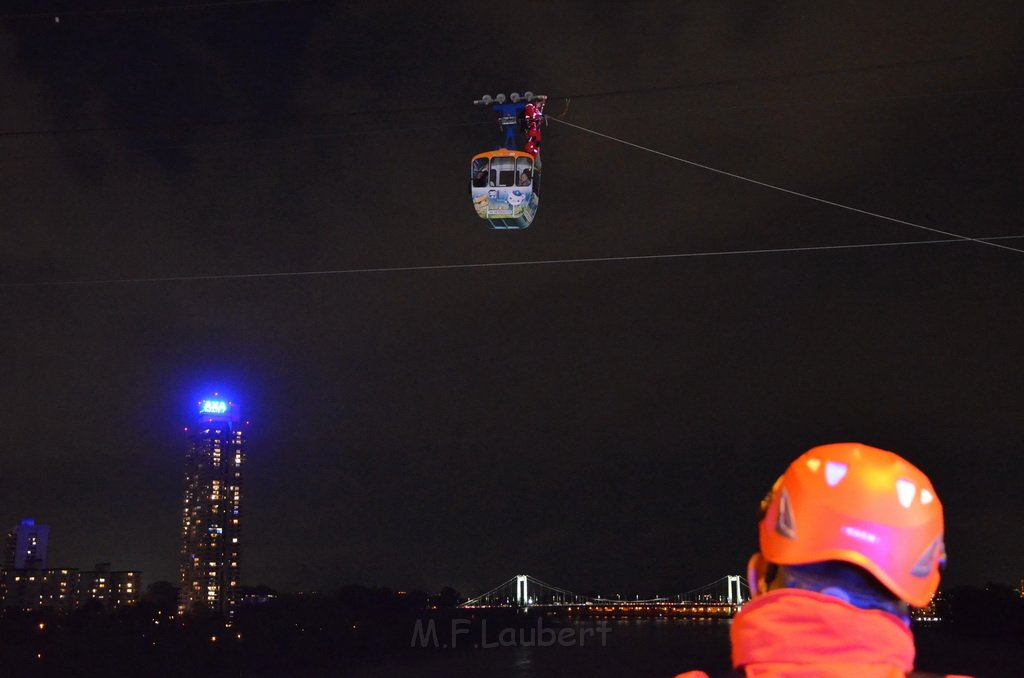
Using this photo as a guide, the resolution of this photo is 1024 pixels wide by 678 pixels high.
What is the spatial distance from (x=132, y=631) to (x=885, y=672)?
392 ft

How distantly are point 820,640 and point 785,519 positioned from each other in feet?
0.90

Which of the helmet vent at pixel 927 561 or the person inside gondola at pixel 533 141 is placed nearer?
the helmet vent at pixel 927 561

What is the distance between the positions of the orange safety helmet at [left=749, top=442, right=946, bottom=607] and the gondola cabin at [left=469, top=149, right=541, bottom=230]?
49.0ft

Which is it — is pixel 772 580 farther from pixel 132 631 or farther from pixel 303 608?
pixel 303 608

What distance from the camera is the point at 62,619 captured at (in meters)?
112

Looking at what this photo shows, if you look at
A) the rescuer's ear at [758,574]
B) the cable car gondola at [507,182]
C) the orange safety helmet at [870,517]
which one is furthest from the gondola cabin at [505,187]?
the orange safety helmet at [870,517]

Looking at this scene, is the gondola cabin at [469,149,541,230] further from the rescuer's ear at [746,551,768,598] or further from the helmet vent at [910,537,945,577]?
the helmet vent at [910,537,945,577]

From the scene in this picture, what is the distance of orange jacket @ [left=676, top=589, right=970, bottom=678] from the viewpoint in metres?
2.14

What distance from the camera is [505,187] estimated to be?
17.0 m

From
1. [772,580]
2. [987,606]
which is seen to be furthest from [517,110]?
[987,606]

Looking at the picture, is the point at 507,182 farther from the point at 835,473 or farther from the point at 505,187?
the point at 835,473

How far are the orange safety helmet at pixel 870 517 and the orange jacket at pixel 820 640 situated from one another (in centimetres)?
9

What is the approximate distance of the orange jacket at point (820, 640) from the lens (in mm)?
2143

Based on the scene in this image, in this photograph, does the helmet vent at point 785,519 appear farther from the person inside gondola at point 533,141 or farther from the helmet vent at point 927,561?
the person inside gondola at point 533,141
